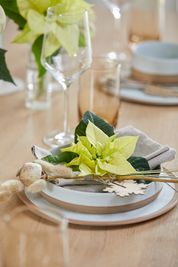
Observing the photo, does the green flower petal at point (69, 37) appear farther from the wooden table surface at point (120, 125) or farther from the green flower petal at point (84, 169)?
the green flower petal at point (84, 169)

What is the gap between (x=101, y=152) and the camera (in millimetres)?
1188

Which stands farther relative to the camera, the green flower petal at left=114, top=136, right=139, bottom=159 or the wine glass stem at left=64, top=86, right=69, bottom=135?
the wine glass stem at left=64, top=86, right=69, bottom=135

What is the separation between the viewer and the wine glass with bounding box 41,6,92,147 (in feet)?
4.62

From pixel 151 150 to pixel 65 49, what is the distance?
0.35 m

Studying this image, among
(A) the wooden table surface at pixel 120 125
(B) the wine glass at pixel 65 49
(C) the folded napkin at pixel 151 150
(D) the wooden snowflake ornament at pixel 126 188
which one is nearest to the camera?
(A) the wooden table surface at pixel 120 125

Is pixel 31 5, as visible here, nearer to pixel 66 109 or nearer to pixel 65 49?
pixel 65 49

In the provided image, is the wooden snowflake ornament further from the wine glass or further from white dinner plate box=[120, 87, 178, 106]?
white dinner plate box=[120, 87, 178, 106]

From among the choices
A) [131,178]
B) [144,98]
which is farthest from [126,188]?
[144,98]

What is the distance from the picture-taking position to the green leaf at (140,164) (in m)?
1.20

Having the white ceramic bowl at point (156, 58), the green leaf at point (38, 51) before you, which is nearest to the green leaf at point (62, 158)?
the green leaf at point (38, 51)

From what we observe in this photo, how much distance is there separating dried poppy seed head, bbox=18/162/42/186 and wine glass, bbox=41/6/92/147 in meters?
0.29

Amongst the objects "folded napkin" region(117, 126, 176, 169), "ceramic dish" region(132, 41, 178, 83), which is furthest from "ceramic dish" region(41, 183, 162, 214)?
"ceramic dish" region(132, 41, 178, 83)

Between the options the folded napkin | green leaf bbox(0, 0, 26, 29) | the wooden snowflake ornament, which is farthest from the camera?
green leaf bbox(0, 0, 26, 29)

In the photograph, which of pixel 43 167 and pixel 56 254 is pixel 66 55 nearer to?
pixel 43 167
